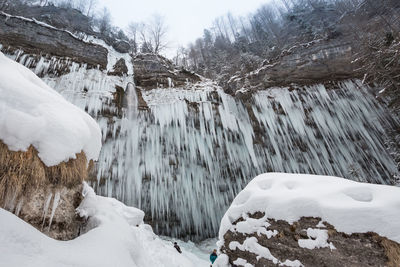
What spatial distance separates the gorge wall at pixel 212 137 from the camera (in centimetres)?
938

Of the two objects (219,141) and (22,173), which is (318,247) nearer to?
(22,173)

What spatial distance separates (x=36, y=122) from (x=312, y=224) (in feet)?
10.1

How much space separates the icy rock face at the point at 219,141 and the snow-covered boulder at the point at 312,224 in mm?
6821

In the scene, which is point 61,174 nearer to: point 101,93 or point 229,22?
point 101,93

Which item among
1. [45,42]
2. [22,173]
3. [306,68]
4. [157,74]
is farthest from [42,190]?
[306,68]

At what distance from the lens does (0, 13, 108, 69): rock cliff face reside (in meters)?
9.44

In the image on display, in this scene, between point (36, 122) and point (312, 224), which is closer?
point (36, 122)

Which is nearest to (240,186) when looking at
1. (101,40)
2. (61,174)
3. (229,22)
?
(61,174)

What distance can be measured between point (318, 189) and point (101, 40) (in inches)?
769

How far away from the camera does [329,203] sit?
207cm

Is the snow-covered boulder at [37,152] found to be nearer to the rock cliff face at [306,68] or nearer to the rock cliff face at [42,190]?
the rock cliff face at [42,190]

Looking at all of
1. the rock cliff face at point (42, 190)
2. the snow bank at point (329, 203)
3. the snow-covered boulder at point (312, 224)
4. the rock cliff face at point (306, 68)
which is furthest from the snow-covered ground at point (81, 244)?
the rock cliff face at point (306, 68)

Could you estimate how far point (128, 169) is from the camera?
362 inches

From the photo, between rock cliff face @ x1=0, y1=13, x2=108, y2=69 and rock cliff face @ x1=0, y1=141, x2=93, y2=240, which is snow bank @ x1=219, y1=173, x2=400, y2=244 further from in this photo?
rock cliff face @ x1=0, y1=13, x2=108, y2=69
